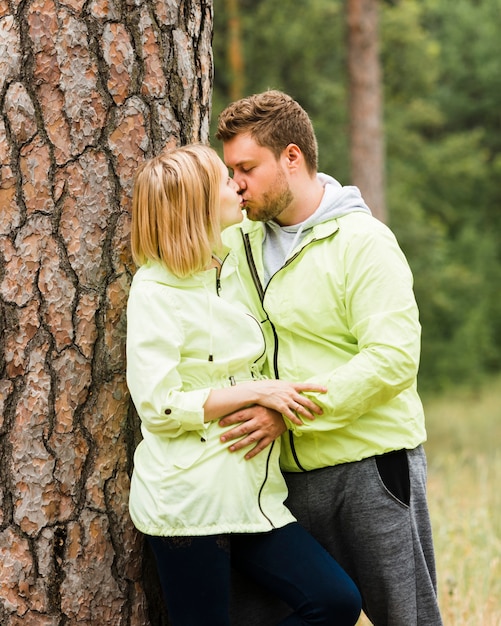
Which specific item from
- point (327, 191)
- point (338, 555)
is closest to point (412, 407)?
point (338, 555)

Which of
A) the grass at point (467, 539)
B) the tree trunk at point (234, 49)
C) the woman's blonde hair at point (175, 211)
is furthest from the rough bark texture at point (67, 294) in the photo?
the tree trunk at point (234, 49)

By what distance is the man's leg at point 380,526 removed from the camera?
8.50 feet

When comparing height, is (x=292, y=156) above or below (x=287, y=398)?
above

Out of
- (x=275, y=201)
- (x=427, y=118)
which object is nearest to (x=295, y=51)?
(x=427, y=118)

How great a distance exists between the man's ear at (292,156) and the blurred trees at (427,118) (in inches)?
246

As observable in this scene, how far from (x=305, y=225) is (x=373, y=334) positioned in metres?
0.45

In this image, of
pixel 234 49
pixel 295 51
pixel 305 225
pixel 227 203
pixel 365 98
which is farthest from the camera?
pixel 295 51

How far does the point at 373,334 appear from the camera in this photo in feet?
8.02

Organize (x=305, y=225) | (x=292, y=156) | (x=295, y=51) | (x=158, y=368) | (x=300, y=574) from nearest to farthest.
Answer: (x=158, y=368)
(x=300, y=574)
(x=305, y=225)
(x=292, y=156)
(x=295, y=51)

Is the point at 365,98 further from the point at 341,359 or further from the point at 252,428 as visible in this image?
the point at 252,428

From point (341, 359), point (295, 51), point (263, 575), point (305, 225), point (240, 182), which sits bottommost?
point (263, 575)

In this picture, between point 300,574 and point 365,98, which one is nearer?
point 300,574

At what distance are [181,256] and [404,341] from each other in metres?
0.68

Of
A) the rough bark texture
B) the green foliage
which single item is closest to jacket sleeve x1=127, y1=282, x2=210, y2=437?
the rough bark texture
